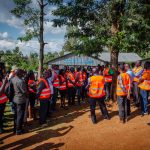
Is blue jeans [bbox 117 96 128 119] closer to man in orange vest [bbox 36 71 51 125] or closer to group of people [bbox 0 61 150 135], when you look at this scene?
group of people [bbox 0 61 150 135]

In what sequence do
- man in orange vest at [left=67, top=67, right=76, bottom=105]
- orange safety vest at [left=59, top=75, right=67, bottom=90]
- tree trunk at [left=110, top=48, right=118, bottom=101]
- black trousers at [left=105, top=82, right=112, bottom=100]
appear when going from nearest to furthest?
orange safety vest at [left=59, top=75, right=67, bottom=90]
tree trunk at [left=110, top=48, right=118, bottom=101]
man in orange vest at [left=67, top=67, right=76, bottom=105]
black trousers at [left=105, top=82, right=112, bottom=100]

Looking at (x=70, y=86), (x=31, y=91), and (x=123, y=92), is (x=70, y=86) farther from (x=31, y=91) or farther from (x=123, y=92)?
(x=123, y=92)

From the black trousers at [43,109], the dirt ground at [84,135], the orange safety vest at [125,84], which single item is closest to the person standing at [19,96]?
the dirt ground at [84,135]

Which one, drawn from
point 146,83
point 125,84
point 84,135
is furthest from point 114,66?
point 84,135

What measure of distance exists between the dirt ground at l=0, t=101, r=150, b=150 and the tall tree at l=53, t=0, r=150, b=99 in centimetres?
335

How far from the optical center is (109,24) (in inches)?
552

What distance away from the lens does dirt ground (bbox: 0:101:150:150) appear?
8.18 m

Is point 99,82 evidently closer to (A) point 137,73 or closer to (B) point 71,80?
(A) point 137,73

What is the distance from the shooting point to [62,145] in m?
8.28

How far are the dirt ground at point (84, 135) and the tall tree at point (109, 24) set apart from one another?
3.35m

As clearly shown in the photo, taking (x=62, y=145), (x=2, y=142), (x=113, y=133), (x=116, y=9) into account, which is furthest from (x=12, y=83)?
(x=116, y=9)

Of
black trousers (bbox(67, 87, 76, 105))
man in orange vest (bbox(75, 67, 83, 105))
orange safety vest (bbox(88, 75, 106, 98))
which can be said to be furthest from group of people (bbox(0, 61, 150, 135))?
man in orange vest (bbox(75, 67, 83, 105))

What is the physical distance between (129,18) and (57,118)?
17.6 ft

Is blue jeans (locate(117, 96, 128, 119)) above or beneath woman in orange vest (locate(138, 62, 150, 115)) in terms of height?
beneath
